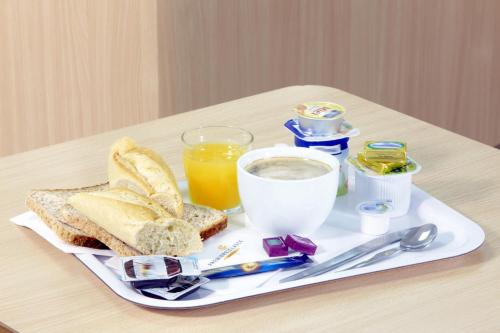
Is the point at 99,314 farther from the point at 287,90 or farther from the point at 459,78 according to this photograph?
the point at 459,78

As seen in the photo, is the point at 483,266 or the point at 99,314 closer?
the point at 99,314

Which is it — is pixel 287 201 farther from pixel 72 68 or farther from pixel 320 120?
pixel 72 68

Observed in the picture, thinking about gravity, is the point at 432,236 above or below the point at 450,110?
above

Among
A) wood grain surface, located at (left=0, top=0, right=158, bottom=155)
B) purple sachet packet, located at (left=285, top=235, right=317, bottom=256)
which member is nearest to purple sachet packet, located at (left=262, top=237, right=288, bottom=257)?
purple sachet packet, located at (left=285, top=235, right=317, bottom=256)

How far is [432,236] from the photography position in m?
1.31

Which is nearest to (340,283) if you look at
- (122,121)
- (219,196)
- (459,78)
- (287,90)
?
(219,196)

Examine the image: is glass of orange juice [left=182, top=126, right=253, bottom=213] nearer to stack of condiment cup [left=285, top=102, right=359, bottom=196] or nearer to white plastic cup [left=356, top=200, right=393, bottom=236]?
stack of condiment cup [left=285, top=102, right=359, bottom=196]

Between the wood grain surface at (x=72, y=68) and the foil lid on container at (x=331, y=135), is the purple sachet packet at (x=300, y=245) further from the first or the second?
the wood grain surface at (x=72, y=68)

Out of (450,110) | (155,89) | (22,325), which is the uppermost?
(22,325)

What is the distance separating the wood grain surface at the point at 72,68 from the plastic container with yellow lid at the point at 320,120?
1.40 m

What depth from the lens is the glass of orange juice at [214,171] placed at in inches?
55.2

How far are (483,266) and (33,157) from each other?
0.73 meters

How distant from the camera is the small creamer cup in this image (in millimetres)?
1384

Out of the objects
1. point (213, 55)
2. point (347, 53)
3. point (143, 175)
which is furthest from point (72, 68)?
point (143, 175)
